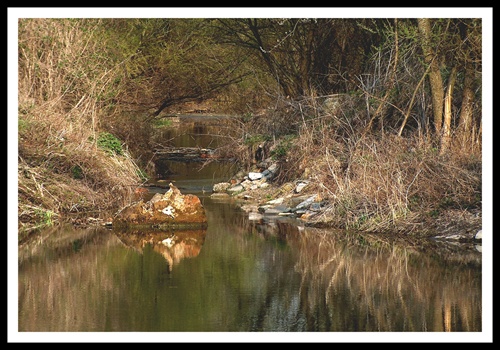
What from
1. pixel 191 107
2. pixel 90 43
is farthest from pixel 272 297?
pixel 191 107

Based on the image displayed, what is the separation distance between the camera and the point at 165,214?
17172mm

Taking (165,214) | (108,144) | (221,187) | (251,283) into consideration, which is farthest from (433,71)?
(251,283)

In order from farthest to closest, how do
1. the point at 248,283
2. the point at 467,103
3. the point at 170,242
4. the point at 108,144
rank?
1. the point at 108,144
2. the point at 467,103
3. the point at 170,242
4. the point at 248,283

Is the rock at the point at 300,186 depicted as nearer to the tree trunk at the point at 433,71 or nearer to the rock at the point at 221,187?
the tree trunk at the point at 433,71

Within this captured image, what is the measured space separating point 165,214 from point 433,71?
663 cm

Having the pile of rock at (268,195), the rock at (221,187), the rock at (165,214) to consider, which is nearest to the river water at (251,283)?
the rock at (165,214)

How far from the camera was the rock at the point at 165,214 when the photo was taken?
1709 cm

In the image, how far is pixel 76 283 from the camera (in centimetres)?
1260

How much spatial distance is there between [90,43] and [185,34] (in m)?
5.58

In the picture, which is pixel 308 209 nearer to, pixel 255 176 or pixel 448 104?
pixel 448 104

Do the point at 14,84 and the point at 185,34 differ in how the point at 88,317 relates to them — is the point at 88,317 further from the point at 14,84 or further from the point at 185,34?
the point at 185,34

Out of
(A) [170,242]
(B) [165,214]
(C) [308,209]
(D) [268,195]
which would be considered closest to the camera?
(A) [170,242]

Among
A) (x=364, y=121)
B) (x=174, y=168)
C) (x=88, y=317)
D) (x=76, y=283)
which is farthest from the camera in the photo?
(x=174, y=168)

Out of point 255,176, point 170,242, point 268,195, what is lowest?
point 170,242
